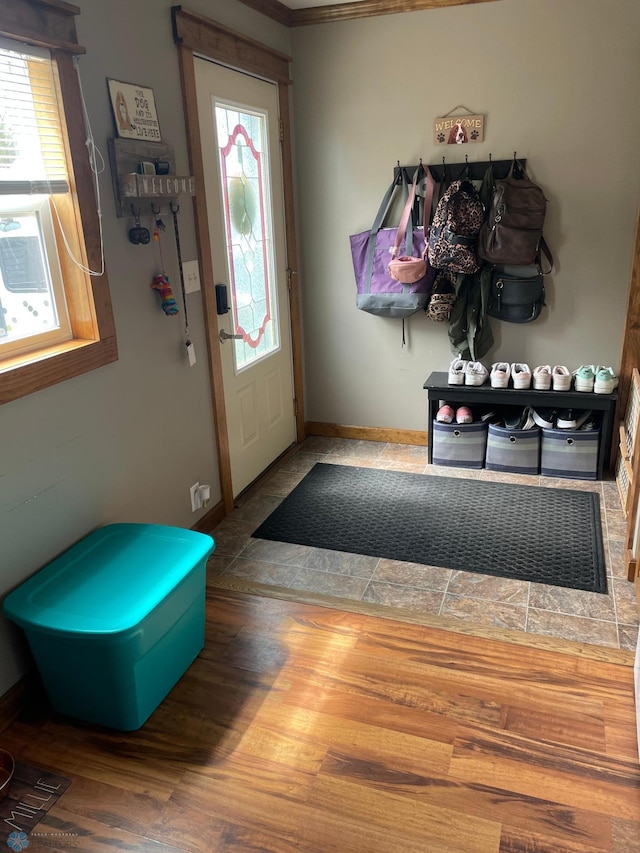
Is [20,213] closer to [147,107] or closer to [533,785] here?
[147,107]

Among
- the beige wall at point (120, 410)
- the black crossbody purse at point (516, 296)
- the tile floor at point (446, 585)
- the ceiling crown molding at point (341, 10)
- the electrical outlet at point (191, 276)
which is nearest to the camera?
the beige wall at point (120, 410)

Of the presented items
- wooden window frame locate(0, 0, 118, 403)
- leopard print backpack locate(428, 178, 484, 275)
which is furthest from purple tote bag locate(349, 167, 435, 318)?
wooden window frame locate(0, 0, 118, 403)

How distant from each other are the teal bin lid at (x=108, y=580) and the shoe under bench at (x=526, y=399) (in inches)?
73.8

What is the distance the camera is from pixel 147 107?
93.7 inches

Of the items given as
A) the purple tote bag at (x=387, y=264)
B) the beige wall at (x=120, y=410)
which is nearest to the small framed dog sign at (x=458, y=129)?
the purple tote bag at (x=387, y=264)

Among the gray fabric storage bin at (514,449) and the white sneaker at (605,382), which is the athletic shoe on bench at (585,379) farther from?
the gray fabric storage bin at (514,449)

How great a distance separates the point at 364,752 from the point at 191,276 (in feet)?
6.35

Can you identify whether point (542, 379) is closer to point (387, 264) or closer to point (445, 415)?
point (445, 415)

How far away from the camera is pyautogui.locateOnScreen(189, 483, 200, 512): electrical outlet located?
2.90 m

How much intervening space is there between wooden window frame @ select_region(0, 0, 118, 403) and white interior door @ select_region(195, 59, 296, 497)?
81 centimetres

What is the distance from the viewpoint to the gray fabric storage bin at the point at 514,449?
350 cm

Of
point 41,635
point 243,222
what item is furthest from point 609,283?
point 41,635

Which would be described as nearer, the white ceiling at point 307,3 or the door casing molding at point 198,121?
the door casing molding at point 198,121

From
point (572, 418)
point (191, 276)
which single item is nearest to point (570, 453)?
point (572, 418)
